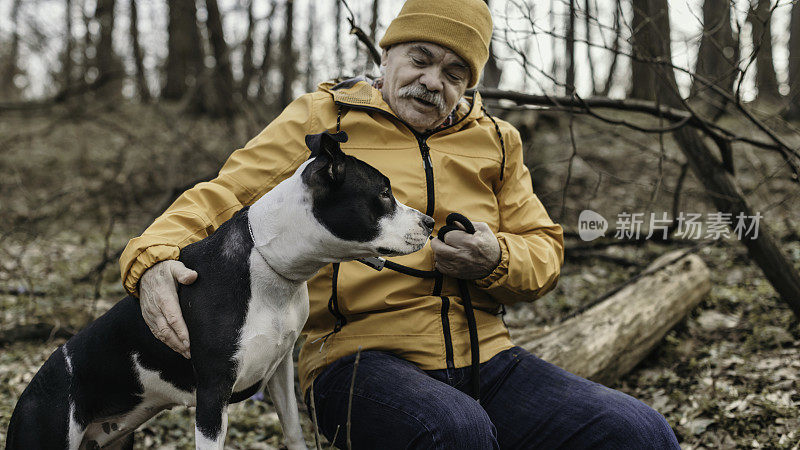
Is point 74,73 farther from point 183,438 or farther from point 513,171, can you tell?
point 513,171

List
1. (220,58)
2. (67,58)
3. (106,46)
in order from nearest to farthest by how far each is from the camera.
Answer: (220,58) → (67,58) → (106,46)

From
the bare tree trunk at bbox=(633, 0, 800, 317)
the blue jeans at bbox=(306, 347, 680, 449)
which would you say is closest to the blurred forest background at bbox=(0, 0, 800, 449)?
the bare tree trunk at bbox=(633, 0, 800, 317)

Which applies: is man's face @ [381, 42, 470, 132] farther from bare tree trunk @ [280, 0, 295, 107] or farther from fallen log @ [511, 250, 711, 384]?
bare tree trunk @ [280, 0, 295, 107]

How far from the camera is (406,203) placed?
2.71 m

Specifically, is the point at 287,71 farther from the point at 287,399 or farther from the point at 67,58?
the point at 287,399

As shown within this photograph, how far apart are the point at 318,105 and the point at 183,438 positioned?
7.89 ft

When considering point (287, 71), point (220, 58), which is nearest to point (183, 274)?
point (220, 58)

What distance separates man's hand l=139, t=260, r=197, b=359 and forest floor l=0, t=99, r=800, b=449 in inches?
73.6

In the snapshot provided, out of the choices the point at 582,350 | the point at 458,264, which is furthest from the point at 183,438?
the point at 582,350

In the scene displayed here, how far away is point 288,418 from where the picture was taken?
99.3 inches

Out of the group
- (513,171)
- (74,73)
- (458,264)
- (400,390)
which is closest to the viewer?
(400,390)

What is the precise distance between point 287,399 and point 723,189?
4035mm

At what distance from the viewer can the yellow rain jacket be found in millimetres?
2641

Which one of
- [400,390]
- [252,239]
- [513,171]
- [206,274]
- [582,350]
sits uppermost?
[513,171]
